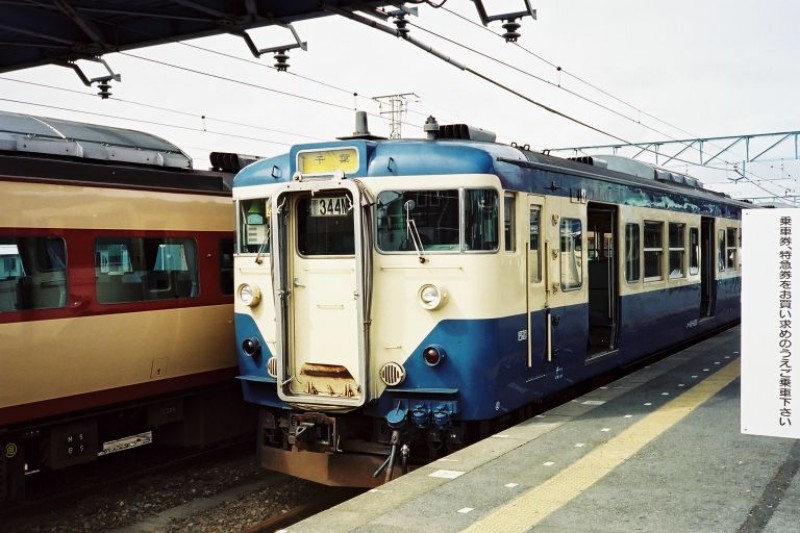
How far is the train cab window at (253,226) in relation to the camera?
25.7ft

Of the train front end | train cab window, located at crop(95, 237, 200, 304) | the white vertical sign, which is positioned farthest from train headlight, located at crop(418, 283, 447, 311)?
train cab window, located at crop(95, 237, 200, 304)

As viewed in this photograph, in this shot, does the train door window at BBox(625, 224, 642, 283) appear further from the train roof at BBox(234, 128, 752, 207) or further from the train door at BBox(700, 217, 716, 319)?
the train door at BBox(700, 217, 716, 319)

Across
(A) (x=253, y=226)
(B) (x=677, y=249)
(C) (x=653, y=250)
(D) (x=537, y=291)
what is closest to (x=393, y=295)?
(D) (x=537, y=291)

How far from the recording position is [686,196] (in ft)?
42.1

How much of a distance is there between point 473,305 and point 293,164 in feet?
6.67

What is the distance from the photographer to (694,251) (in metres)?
13.0

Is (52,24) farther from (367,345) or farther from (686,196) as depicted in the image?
(686,196)

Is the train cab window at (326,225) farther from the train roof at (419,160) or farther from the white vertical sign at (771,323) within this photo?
the white vertical sign at (771,323)

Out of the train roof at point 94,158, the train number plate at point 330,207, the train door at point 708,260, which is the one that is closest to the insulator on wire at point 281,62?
the train roof at point 94,158

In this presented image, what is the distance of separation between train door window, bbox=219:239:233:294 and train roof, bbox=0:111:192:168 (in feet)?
3.27

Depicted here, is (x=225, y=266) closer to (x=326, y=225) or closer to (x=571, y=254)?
(x=326, y=225)

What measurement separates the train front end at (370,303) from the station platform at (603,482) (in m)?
0.73

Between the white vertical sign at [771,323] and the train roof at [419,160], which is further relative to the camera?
the train roof at [419,160]

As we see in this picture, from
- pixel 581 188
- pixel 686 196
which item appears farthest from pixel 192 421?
pixel 686 196
